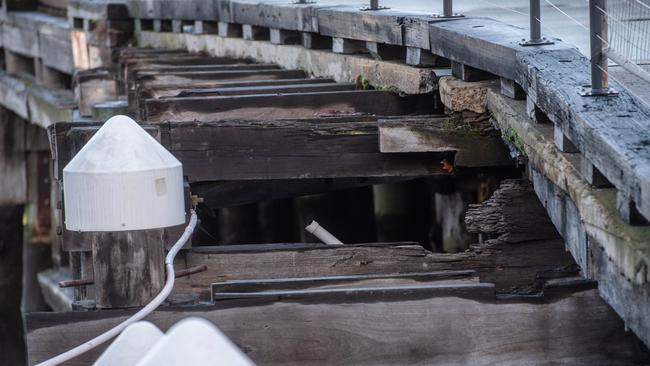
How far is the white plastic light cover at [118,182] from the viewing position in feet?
13.7

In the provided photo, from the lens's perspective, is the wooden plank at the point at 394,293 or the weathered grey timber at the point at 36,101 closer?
the wooden plank at the point at 394,293

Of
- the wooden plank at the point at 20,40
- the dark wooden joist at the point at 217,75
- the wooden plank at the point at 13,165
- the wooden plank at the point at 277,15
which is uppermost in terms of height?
the wooden plank at the point at 277,15

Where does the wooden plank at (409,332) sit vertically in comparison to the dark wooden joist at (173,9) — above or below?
below

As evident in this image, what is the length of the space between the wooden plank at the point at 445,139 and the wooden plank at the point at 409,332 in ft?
5.60

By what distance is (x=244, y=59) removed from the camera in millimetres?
11078

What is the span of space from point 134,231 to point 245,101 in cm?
265

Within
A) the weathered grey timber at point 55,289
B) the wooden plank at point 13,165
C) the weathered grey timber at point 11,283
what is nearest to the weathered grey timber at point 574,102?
the weathered grey timber at point 55,289

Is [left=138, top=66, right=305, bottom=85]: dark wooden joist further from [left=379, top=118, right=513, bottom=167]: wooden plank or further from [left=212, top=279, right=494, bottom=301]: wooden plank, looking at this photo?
[left=212, top=279, right=494, bottom=301]: wooden plank

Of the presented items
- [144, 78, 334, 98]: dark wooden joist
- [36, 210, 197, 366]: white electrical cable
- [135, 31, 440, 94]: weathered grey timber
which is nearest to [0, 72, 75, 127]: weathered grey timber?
[135, 31, 440, 94]: weathered grey timber

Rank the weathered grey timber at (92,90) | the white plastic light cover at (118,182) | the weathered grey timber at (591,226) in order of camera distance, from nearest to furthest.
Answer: the weathered grey timber at (591,226)
the white plastic light cover at (118,182)
the weathered grey timber at (92,90)

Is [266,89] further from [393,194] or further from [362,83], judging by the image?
[393,194]

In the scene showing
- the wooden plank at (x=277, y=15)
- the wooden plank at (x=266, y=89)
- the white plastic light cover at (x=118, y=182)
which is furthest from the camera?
the wooden plank at (x=277, y=15)

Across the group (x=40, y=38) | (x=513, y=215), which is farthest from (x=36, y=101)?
(x=513, y=215)

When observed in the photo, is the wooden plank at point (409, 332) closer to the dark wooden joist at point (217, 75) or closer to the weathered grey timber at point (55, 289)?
the dark wooden joist at point (217, 75)
